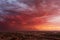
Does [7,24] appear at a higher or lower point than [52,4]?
lower

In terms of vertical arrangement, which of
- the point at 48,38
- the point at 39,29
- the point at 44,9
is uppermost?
the point at 44,9

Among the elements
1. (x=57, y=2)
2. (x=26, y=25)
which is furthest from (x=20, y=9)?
(x=57, y=2)

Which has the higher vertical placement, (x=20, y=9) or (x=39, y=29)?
(x=20, y=9)

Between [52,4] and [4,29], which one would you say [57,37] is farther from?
[4,29]

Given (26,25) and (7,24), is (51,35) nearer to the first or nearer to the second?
(26,25)

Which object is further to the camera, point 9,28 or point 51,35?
point 9,28

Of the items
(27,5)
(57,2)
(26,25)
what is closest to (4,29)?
(26,25)
